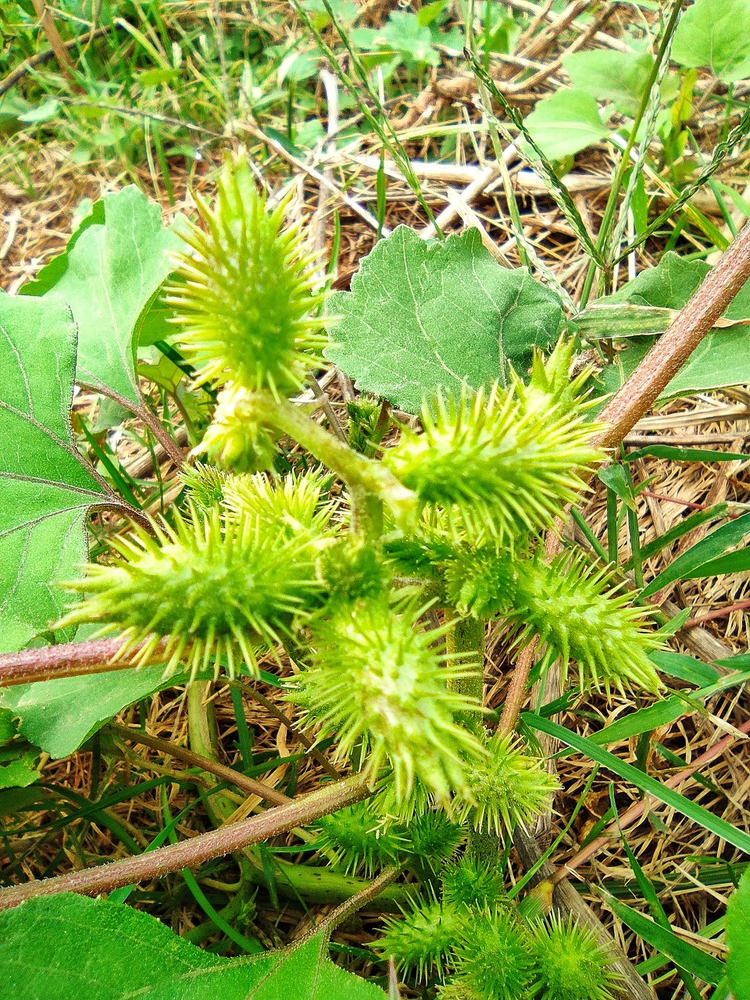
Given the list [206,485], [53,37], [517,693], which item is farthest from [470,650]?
[53,37]

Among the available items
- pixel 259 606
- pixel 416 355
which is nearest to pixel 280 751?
pixel 416 355

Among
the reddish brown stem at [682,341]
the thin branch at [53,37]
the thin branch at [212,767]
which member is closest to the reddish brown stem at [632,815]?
the thin branch at [212,767]

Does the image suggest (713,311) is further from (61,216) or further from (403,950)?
(61,216)

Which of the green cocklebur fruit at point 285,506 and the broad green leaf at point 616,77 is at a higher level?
the broad green leaf at point 616,77

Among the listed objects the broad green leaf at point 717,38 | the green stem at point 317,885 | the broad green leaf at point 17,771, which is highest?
the broad green leaf at point 717,38

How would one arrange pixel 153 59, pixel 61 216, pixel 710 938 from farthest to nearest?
pixel 153 59 < pixel 61 216 < pixel 710 938

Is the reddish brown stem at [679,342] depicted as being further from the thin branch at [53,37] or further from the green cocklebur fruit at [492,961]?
the thin branch at [53,37]
